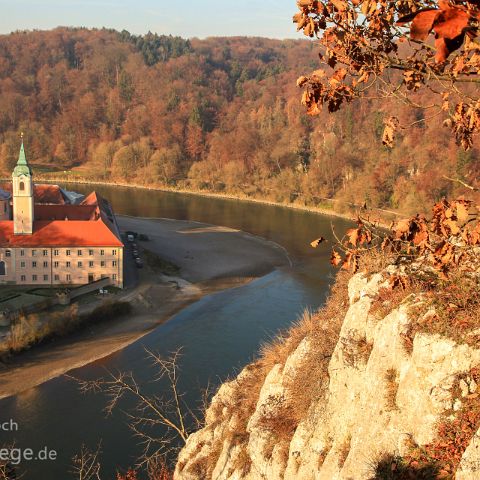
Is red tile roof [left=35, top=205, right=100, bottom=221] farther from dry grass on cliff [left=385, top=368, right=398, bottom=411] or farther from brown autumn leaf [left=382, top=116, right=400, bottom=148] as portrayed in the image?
brown autumn leaf [left=382, top=116, right=400, bottom=148]

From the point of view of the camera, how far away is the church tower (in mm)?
34875

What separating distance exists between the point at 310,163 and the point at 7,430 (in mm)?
67975

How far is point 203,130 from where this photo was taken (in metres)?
100

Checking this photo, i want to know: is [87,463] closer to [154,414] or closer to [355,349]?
[154,414]

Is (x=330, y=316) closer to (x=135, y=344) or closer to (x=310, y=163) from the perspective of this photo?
(x=135, y=344)

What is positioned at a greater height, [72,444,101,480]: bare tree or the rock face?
the rock face

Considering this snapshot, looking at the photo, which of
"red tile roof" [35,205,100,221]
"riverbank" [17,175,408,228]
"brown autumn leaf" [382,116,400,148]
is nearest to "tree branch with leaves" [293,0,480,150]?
"brown autumn leaf" [382,116,400,148]

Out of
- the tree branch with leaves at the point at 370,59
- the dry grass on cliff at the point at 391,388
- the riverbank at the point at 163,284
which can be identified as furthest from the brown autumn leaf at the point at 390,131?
the riverbank at the point at 163,284

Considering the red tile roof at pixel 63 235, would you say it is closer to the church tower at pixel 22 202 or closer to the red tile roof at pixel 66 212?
the church tower at pixel 22 202

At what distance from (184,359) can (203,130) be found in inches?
3069

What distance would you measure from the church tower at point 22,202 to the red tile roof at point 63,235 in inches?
17.3

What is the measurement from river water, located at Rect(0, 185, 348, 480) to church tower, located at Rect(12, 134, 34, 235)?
10725 millimetres

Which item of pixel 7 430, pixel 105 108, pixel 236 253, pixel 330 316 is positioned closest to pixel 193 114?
pixel 105 108

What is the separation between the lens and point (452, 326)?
23.7 feet
